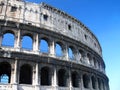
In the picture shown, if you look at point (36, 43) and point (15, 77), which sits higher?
point (36, 43)

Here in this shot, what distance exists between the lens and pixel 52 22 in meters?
20.1

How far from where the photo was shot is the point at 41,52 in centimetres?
1750

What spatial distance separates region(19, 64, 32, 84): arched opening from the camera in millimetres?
17047

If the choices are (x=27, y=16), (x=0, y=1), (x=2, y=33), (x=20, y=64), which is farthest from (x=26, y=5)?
(x=20, y=64)

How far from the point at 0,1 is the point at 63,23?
7.00m

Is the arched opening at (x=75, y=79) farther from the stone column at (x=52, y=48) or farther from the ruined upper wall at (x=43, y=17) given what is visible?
the ruined upper wall at (x=43, y=17)

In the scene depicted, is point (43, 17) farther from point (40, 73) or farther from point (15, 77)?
point (15, 77)

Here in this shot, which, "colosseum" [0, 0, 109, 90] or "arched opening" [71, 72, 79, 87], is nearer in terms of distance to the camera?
"colosseum" [0, 0, 109, 90]

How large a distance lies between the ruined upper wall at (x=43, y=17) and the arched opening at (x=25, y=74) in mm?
4245

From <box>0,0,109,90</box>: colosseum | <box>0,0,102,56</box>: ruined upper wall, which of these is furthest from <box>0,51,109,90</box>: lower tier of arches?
<box>0,0,102,56</box>: ruined upper wall

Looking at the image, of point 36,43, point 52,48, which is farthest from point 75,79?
point 36,43

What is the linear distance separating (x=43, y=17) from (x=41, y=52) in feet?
13.3

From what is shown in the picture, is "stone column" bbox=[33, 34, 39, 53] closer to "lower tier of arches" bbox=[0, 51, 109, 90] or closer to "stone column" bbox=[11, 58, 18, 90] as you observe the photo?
"lower tier of arches" bbox=[0, 51, 109, 90]

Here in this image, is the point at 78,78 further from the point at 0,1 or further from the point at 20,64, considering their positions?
the point at 0,1
